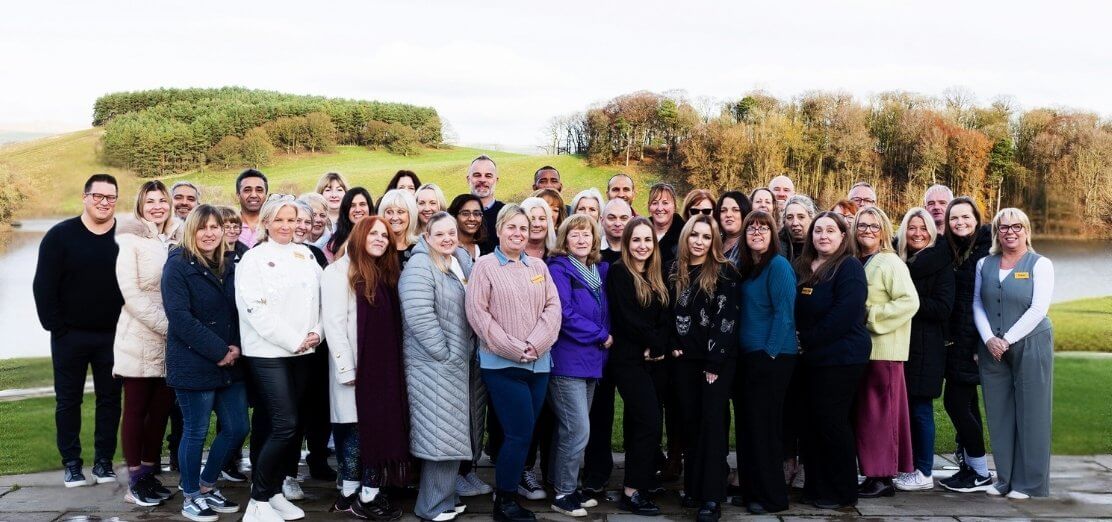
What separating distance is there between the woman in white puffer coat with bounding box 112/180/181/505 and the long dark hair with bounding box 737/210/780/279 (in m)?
3.87

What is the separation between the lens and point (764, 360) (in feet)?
17.5

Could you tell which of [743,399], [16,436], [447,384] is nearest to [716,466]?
[743,399]

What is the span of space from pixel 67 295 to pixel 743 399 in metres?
4.78

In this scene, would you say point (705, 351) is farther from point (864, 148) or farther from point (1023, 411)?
point (864, 148)

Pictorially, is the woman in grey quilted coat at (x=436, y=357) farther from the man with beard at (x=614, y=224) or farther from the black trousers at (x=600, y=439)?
the man with beard at (x=614, y=224)

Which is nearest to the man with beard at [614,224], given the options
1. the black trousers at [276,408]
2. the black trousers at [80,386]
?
the black trousers at [276,408]

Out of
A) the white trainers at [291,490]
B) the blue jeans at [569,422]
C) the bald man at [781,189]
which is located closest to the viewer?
the blue jeans at [569,422]

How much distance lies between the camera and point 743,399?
17.9ft

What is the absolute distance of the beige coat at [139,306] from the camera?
5.47m

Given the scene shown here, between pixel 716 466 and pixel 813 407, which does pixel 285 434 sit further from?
pixel 813 407

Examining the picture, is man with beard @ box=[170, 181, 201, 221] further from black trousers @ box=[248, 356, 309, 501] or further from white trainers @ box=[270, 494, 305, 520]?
white trainers @ box=[270, 494, 305, 520]

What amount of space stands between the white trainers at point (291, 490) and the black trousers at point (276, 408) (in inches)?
16.8

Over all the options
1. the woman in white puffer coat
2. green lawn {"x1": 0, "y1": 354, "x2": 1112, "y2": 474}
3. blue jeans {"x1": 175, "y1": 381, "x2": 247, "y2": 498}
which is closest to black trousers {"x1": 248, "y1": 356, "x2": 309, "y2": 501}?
blue jeans {"x1": 175, "y1": 381, "x2": 247, "y2": 498}

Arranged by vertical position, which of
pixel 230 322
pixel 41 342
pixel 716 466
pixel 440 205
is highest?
pixel 440 205
